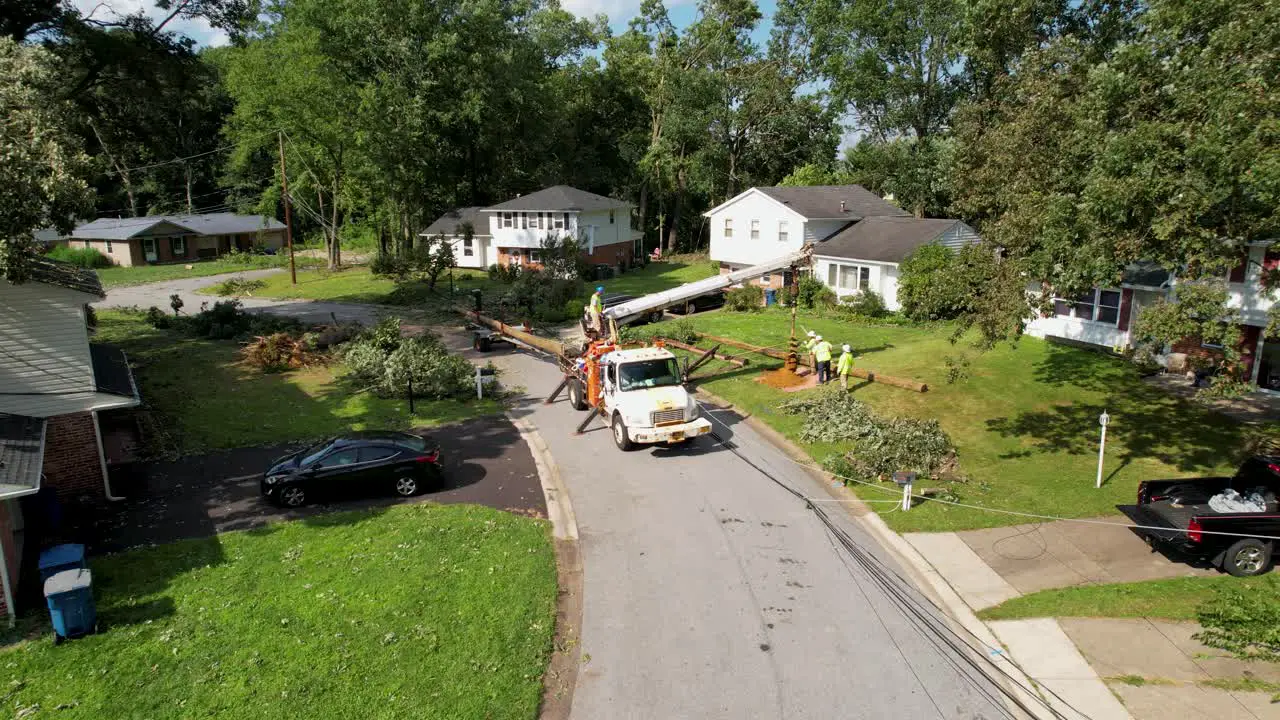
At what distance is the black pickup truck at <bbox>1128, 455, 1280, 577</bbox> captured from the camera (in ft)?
41.3

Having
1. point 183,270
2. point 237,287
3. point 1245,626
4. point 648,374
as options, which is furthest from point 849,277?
point 183,270

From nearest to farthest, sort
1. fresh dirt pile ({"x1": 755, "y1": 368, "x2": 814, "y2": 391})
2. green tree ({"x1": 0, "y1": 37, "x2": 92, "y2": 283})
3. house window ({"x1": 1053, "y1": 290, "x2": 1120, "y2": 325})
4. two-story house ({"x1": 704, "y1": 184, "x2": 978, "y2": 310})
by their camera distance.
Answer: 1. green tree ({"x1": 0, "y1": 37, "x2": 92, "y2": 283})
2. fresh dirt pile ({"x1": 755, "y1": 368, "x2": 814, "y2": 391})
3. house window ({"x1": 1053, "y1": 290, "x2": 1120, "y2": 325})
4. two-story house ({"x1": 704, "y1": 184, "x2": 978, "y2": 310})

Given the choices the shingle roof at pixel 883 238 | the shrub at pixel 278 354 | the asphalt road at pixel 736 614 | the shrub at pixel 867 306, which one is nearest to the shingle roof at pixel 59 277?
the shrub at pixel 278 354

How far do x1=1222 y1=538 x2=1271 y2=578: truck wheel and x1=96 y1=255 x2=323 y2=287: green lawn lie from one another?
2295 inches

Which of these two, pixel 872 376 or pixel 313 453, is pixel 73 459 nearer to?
pixel 313 453

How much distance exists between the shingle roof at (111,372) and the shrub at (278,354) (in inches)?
208

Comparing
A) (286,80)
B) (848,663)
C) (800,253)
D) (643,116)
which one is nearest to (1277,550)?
(848,663)

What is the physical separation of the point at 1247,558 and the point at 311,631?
14.8 meters

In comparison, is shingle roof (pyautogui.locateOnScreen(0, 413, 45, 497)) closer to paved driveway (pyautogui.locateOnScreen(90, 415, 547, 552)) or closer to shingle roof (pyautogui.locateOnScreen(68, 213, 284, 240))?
paved driveway (pyautogui.locateOnScreen(90, 415, 547, 552))

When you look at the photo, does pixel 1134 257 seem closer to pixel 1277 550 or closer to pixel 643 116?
pixel 1277 550

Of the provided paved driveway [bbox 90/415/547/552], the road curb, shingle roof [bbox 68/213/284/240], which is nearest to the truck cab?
paved driveway [bbox 90/415/547/552]

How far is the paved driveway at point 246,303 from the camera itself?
40031 mm

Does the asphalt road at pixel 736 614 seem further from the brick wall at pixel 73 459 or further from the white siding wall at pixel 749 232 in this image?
the white siding wall at pixel 749 232

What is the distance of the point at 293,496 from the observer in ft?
54.1
